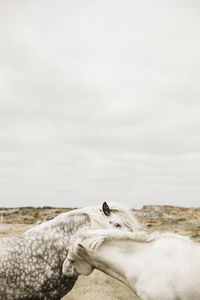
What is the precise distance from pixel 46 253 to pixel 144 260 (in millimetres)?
1874

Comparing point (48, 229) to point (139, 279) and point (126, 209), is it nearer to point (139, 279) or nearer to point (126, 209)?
point (126, 209)

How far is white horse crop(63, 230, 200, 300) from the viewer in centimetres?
529

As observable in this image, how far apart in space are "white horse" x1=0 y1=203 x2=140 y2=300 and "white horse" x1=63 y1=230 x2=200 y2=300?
0.39m

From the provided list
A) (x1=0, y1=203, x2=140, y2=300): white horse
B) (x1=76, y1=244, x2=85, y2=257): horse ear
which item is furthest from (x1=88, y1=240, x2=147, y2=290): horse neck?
(x1=0, y1=203, x2=140, y2=300): white horse

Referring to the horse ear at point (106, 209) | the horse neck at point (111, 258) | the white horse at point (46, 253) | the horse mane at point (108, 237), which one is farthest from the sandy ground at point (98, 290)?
the horse mane at point (108, 237)

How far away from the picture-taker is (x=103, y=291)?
12570 mm

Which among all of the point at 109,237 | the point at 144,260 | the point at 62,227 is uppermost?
the point at 62,227

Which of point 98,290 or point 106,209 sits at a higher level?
point 106,209

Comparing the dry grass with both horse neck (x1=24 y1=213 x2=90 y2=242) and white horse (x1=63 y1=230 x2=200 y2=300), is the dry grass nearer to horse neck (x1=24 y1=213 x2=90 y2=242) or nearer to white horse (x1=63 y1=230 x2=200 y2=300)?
horse neck (x1=24 y1=213 x2=90 y2=242)

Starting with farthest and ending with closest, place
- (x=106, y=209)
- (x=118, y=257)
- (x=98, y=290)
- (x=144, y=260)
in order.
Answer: (x=98, y=290)
(x=106, y=209)
(x=118, y=257)
(x=144, y=260)

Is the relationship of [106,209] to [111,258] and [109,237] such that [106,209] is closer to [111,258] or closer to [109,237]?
[109,237]

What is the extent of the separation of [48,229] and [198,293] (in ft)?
9.87

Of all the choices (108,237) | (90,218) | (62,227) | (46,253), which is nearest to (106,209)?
(90,218)

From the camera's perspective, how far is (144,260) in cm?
583
